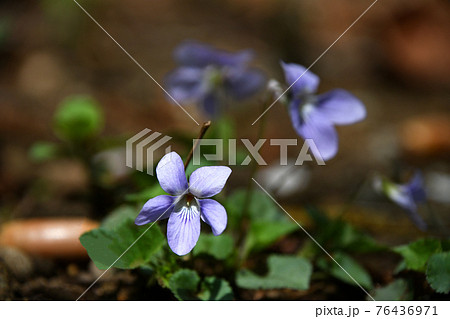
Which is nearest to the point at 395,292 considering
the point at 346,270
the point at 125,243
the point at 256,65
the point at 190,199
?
the point at 346,270

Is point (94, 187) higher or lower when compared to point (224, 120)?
lower

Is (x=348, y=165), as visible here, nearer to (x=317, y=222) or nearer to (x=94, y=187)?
(x=317, y=222)

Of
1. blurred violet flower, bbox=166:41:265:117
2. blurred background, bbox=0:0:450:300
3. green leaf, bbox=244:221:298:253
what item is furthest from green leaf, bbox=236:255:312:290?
blurred violet flower, bbox=166:41:265:117

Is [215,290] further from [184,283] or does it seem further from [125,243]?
[125,243]

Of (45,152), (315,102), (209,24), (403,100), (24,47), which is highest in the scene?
(209,24)

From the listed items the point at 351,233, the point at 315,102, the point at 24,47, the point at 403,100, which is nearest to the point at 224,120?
the point at 315,102

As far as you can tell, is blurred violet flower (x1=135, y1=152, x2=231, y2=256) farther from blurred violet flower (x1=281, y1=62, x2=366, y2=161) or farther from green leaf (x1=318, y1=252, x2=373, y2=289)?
green leaf (x1=318, y1=252, x2=373, y2=289)
